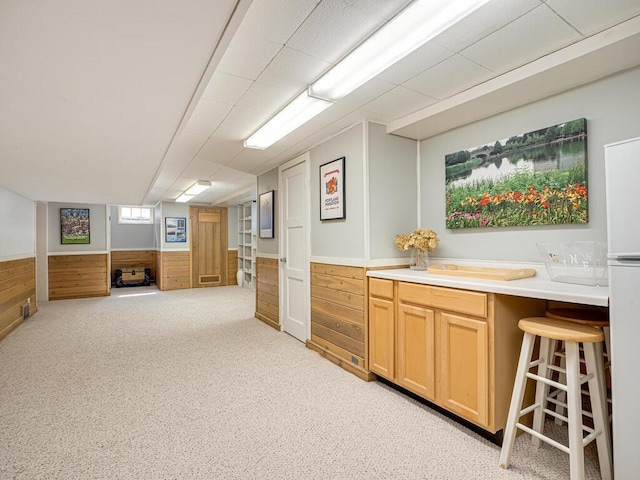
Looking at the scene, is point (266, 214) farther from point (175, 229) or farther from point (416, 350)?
point (175, 229)

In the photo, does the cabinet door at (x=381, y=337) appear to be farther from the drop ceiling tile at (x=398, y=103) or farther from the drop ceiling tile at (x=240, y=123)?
the drop ceiling tile at (x=240, y=123)

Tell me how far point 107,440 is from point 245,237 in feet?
23.3

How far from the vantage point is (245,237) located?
897 centimetres

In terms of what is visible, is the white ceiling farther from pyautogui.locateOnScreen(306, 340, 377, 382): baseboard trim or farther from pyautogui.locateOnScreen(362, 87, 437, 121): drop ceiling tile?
pyautogui.locateOnScreen(306, 340, 377, 382): baseboard trim

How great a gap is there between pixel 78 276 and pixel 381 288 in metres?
7.57

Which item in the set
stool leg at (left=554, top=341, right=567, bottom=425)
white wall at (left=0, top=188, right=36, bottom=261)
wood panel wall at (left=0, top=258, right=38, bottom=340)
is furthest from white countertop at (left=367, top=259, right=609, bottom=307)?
white wall at (left=0, top=188, right=36, bottom=261)

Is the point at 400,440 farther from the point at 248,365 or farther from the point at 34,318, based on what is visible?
the point at 34,318

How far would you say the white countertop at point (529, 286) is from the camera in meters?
1.58

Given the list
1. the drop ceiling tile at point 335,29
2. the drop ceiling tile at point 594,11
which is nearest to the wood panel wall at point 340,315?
the drop ceiling tile at point 335,29

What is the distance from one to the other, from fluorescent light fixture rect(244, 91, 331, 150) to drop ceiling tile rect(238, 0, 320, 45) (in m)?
0.68

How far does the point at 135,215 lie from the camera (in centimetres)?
1012

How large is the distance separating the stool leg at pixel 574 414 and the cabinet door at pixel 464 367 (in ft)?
1.34

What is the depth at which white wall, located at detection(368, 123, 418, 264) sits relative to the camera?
2926 millimetres

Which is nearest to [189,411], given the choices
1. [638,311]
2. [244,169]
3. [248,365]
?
[248,365]
